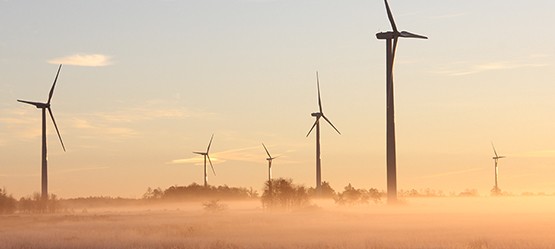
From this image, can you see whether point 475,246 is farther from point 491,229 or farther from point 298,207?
point 298,207

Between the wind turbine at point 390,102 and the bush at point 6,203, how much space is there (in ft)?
174

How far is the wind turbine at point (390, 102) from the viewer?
355 ft

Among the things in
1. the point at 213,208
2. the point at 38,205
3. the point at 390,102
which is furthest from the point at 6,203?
the point at 390,102

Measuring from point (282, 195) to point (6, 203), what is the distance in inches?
1534

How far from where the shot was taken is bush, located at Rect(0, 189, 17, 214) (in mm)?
134500

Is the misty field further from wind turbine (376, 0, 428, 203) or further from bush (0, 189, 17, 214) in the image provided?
bush (0, 189, 17, 214)

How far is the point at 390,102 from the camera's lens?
109875mm

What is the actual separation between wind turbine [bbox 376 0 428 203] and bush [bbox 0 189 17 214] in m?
53.1

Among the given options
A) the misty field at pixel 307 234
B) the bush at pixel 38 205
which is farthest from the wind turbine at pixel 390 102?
the bush at pixel 38 205

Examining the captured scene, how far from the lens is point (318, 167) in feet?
483

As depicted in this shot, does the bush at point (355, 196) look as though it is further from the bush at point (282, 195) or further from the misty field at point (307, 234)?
the misty field at point (307, 234)

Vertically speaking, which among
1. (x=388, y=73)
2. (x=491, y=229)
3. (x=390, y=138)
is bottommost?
(x=491, y=229)

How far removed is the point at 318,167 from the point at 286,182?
22.2m

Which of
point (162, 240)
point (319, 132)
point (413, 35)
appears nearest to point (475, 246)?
point (162, 240)
